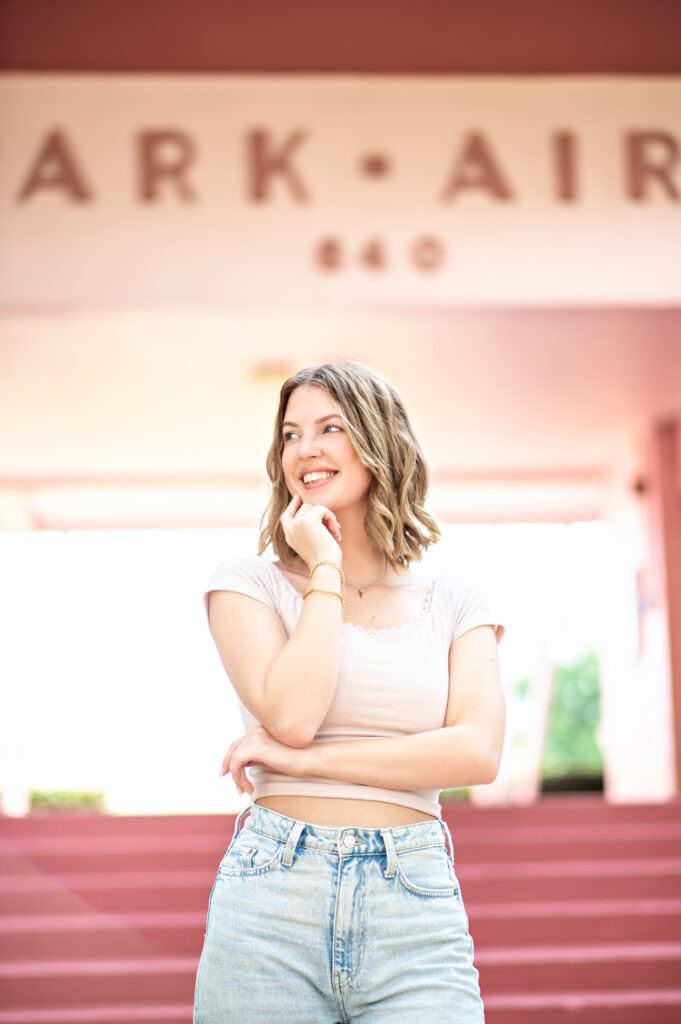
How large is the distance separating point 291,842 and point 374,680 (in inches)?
9.0

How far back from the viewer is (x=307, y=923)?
1432 mm

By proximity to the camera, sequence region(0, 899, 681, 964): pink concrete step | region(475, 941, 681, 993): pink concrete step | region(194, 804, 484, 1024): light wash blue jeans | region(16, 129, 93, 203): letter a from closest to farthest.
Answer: region(194, 804, 484, 1024): light wash blue jeans → region(475, 941, 681, 993): pink concrete step → region(0, 899, 681, 964): pink concrete step → region(16, 129, 93, 203): letter a

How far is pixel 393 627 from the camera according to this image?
5.32ft

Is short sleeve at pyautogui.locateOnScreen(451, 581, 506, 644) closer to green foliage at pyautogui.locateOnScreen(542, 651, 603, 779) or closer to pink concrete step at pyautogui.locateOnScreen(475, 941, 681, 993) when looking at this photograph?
pink concrete step at pyautogui.locateOnScreen(475, 941, 681, 993)

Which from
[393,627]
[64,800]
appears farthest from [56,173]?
[64,800]

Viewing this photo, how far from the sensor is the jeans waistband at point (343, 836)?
1.46 meters

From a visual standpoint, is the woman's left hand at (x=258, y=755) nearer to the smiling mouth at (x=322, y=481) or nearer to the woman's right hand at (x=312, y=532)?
the woman's right hand at (x=312, y=532)

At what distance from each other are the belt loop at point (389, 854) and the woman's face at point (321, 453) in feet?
1.46

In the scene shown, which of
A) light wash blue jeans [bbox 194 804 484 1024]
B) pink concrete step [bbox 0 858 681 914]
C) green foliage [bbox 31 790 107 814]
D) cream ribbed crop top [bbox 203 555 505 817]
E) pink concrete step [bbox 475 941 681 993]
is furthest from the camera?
green foliage [bbox 31 790 107 814]

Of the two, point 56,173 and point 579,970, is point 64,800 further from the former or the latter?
point 579,970

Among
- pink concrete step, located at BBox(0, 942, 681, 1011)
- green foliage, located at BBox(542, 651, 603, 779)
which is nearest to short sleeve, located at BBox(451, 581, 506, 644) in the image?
pink concrete step, located at BBox(0, 942, 681, 1011)

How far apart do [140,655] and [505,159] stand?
957 cm

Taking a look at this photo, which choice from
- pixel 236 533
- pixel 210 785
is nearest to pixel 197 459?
pixel 236 533

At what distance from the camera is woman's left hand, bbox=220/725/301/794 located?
4.90 ft
